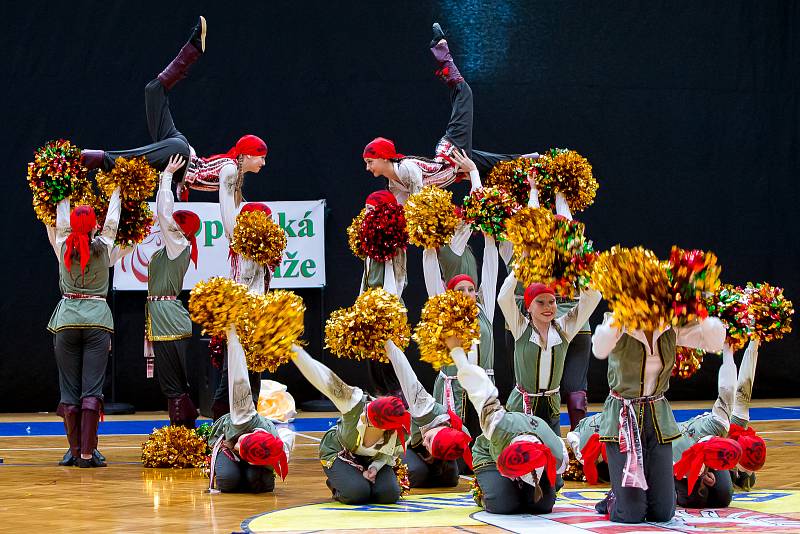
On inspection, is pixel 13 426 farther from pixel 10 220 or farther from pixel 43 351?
pixel 10 220

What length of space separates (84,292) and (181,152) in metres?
1.09

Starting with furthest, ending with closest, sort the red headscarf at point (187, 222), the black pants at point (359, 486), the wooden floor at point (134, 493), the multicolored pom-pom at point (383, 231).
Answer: the red headscarf at point (187, 222)
the multicolored pom-pom at point (383, 231)
the black pants at point (359, 486)
the wooden floor at point (134, 493)

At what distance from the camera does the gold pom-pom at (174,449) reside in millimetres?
7051

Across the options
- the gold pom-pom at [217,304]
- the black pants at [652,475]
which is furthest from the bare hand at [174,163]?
the black pants at [652,475]

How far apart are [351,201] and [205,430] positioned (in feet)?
14.2

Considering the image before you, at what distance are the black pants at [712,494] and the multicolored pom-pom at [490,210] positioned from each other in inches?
65.1

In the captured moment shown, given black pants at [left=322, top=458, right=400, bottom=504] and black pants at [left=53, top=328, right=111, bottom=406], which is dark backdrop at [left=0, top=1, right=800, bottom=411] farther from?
black pants at [left=322, top=458, right=400, bottom=504]

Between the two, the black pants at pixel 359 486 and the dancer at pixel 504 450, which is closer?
the dancer at pixel 504 450

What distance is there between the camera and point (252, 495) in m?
5.84

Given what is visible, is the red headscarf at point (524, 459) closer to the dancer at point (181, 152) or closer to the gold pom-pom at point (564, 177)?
the gold pom-pom at point (564, 177)

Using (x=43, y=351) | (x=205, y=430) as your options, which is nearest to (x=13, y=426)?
(x=43, y=351)

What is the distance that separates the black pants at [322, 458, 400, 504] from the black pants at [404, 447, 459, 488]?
638 millimetres

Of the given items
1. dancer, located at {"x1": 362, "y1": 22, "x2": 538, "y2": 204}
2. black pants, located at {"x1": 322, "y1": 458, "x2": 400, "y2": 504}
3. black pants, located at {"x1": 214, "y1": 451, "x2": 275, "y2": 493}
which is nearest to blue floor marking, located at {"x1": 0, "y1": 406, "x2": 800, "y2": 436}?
dancer, located at {"x1": 362, "y1": 22, "x2": 538, "y2": 204}

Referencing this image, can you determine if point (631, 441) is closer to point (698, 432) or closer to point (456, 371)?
point (698, 432)
